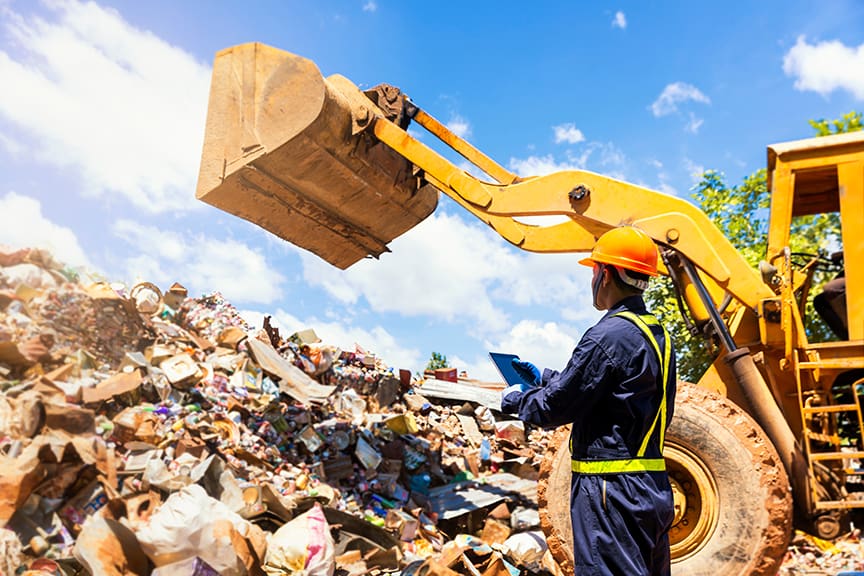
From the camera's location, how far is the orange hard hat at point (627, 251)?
2.55 metres

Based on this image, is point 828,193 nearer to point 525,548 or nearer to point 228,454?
point 525,548

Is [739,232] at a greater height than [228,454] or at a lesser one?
greater

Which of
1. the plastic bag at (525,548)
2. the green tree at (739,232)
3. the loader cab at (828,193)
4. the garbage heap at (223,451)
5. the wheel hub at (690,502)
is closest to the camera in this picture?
the garbage heap at (223,451)

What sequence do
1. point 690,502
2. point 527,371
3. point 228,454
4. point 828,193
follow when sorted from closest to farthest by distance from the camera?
point 527,371 < point 690,502 < point 828,193 < point 228,454

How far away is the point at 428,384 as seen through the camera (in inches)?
368

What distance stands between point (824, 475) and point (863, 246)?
4.90ft

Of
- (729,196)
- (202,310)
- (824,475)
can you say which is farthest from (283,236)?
(729,196)

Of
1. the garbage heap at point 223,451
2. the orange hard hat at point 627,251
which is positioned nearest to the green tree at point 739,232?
the garbage heap at point 223,451

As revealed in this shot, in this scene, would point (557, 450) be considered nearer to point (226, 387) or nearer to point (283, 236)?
point (283, 236)

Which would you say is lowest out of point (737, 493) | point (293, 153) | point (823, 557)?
point (823, 557)

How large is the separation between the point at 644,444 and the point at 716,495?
191cm

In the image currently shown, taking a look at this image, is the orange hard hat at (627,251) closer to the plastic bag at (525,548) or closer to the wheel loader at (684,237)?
the wheel loader at (684,237)

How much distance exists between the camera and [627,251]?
101 inches

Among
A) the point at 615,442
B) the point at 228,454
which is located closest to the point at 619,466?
the point at 615,442
